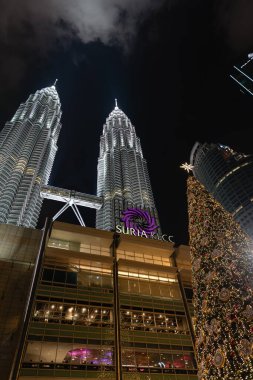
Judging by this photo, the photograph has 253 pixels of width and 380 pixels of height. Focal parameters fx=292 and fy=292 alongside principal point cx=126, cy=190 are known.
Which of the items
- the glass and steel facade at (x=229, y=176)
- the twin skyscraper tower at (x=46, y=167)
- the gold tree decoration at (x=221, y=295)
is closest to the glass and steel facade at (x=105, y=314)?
the gold tree decoration at (x=221, y=295)

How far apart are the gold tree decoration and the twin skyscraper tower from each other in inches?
1843

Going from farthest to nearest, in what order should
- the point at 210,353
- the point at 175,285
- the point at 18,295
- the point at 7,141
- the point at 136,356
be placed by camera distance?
the point at 7,141 < the point at 175,285 < the point at 18,295 < the point at 136,356 < the point at 210,353

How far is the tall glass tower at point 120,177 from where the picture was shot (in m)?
87.2

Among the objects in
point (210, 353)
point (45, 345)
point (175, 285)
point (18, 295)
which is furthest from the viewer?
point (175, 285)

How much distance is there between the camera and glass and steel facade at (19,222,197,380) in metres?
30.3

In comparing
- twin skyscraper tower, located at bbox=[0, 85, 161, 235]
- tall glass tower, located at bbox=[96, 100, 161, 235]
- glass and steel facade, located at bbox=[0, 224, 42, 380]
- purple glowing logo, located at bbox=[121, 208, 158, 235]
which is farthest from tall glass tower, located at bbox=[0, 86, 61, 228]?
purple glowing logo, located at bbox=[121, 208, 158, 235]

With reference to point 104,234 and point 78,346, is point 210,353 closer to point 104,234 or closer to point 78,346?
point 78,346

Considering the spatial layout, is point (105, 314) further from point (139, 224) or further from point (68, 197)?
point (68, 197)

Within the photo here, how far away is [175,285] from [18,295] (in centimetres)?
2167

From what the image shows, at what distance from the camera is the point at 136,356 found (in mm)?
32656

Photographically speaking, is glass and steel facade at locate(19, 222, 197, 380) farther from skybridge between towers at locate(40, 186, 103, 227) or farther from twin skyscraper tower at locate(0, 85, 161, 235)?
skybridge between towers at locate(40, 186, 103, 227)

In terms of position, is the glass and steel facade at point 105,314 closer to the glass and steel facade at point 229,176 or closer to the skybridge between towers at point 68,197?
the skybridge between towers at point 68,197

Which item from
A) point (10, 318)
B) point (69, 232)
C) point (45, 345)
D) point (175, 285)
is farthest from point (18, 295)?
point (175, 285)

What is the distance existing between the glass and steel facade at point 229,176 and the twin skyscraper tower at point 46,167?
125 ft
